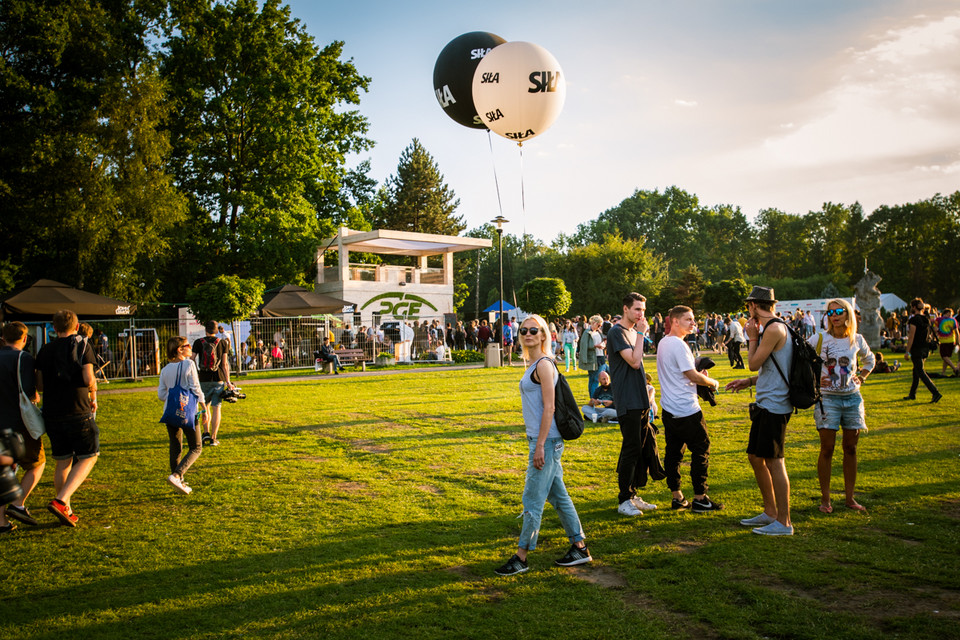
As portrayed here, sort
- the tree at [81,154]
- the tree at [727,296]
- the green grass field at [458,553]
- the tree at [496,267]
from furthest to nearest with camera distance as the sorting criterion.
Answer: the tree at [496,267] < the tree at [727,296] < the tree at [81,154] < the green grass field at [458,553]

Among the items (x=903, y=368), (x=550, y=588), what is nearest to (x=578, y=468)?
(x=550, y=588)

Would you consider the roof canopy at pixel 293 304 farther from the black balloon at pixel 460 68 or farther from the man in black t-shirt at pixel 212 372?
the man in black t-shirt at pixel 212 372

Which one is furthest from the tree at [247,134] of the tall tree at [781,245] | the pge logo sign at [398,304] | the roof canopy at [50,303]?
the tall tree at [781,245]

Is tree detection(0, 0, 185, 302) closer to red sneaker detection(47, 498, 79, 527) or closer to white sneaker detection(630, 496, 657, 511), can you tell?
red sneaker detection(47, 498, 79, 527)

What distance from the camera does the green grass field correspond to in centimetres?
344

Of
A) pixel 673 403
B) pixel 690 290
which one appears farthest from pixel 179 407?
pixel 690 290

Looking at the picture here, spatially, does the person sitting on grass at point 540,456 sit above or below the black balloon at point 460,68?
below

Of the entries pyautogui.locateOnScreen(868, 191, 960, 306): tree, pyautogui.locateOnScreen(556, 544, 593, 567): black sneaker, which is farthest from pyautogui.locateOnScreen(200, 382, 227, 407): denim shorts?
pyautogui.locateOnScreen(868, 191, 960, 306): tree

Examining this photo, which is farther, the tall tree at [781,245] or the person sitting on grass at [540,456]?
the tall tree at [781,245]

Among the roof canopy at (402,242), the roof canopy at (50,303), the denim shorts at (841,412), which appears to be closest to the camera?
the denim shorts at (841,412)

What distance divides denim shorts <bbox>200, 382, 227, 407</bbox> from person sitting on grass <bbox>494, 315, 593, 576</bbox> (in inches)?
241

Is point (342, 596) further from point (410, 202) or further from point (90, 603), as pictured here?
point (410, 202)

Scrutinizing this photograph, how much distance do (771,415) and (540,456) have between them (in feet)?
6.53

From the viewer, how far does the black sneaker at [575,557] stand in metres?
4.20
